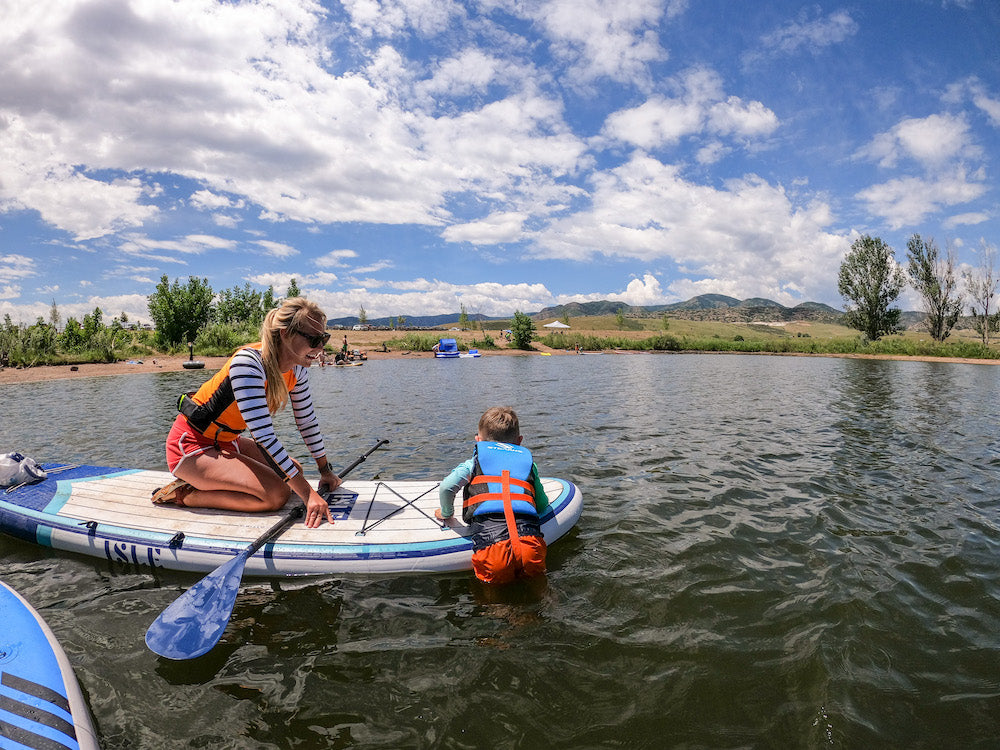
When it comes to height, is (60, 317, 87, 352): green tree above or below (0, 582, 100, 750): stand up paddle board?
above

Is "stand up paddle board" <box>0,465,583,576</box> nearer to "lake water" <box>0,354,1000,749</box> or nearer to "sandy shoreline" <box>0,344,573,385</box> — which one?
"lake water" <box>0,354,1000,749</box>

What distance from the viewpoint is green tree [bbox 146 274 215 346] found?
49.1 metres

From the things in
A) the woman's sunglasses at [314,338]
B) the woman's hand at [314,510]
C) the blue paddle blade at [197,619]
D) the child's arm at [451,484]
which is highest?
the woman's sunglasses at [314,338]

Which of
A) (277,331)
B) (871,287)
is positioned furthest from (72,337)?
(871,287)

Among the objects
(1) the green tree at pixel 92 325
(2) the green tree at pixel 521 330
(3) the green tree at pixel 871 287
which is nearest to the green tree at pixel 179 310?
(1) the green tree at pixel 92 325

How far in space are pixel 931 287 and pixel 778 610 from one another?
72.2 meters

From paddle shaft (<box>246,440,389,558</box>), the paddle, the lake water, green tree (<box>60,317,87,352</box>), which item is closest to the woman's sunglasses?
paddle shaft (<box>246,440,389,558</box>)

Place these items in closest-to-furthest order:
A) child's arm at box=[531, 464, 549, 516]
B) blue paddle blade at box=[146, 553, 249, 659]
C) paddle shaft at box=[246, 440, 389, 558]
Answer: blue paddle blade at box=[146, 553, 249, 659] < paddle shaft at box=[246, 440, 389, 558] < child's arm at box=[531, 464, 549, 516]

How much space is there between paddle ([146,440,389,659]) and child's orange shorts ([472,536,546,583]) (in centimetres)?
210

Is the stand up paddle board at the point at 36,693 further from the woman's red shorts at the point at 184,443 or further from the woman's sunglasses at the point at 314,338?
the woman's sunglasses at the point at 314,338

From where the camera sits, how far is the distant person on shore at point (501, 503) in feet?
14.5

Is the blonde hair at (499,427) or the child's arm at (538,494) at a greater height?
the blonde hair at (499,427)

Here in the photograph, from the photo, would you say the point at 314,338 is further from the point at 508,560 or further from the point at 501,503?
the point at 508,560

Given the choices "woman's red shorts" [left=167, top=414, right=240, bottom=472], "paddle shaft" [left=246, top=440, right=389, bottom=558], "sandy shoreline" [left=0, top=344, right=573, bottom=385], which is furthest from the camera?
"sandy shoreline" [left=0, top=344, right=573, bottom=385]
